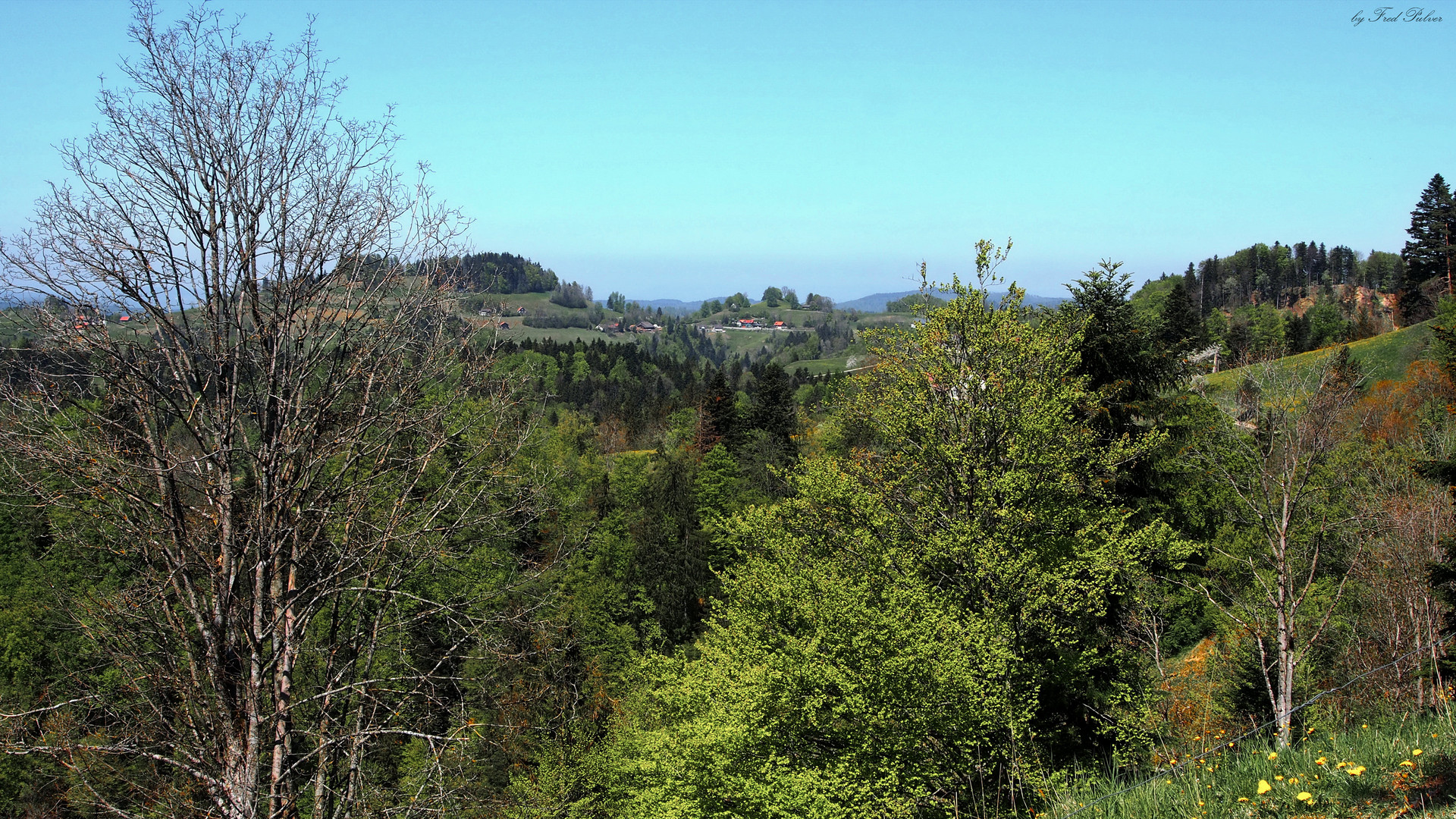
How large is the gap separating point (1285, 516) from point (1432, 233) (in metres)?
68.9

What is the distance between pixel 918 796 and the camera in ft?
36.4

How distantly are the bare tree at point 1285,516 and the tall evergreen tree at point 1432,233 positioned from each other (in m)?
51.8

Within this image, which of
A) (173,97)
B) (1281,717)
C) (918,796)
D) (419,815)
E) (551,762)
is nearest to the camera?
(173,97)

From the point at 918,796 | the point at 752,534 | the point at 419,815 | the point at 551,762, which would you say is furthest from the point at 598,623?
the point at 419,815

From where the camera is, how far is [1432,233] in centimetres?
6109

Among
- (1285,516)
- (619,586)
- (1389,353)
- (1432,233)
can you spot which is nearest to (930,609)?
(1285,516)

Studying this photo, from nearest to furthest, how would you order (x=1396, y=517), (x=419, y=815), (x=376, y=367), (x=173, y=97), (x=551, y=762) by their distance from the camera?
(x=173, y=97), (x=376, y=367), (x=419, y=815), (x=1396, y=517), (x=551, y=762)

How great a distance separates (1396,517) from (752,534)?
13.7 metres

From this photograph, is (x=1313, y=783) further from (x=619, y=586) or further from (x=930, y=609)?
(x=619, y=586)

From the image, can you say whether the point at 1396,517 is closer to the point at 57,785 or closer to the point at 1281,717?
the point at 1281,717

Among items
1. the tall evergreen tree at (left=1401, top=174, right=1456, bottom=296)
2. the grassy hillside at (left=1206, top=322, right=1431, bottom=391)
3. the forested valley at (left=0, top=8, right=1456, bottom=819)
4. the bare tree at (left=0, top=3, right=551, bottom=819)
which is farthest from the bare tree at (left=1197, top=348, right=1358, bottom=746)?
the tall evergreen tree at (left=1401, top=174, right=1456, bottom=296)

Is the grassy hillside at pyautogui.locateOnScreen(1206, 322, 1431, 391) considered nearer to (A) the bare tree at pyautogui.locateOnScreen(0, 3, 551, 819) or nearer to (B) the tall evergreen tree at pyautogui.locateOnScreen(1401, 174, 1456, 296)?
(B) the tall evergreen tree at pyautogui.locateOnScreen(1401, 174, 1456, 296)

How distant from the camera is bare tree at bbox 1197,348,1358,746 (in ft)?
40.3

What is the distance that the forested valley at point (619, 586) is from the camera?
5.92 metres
